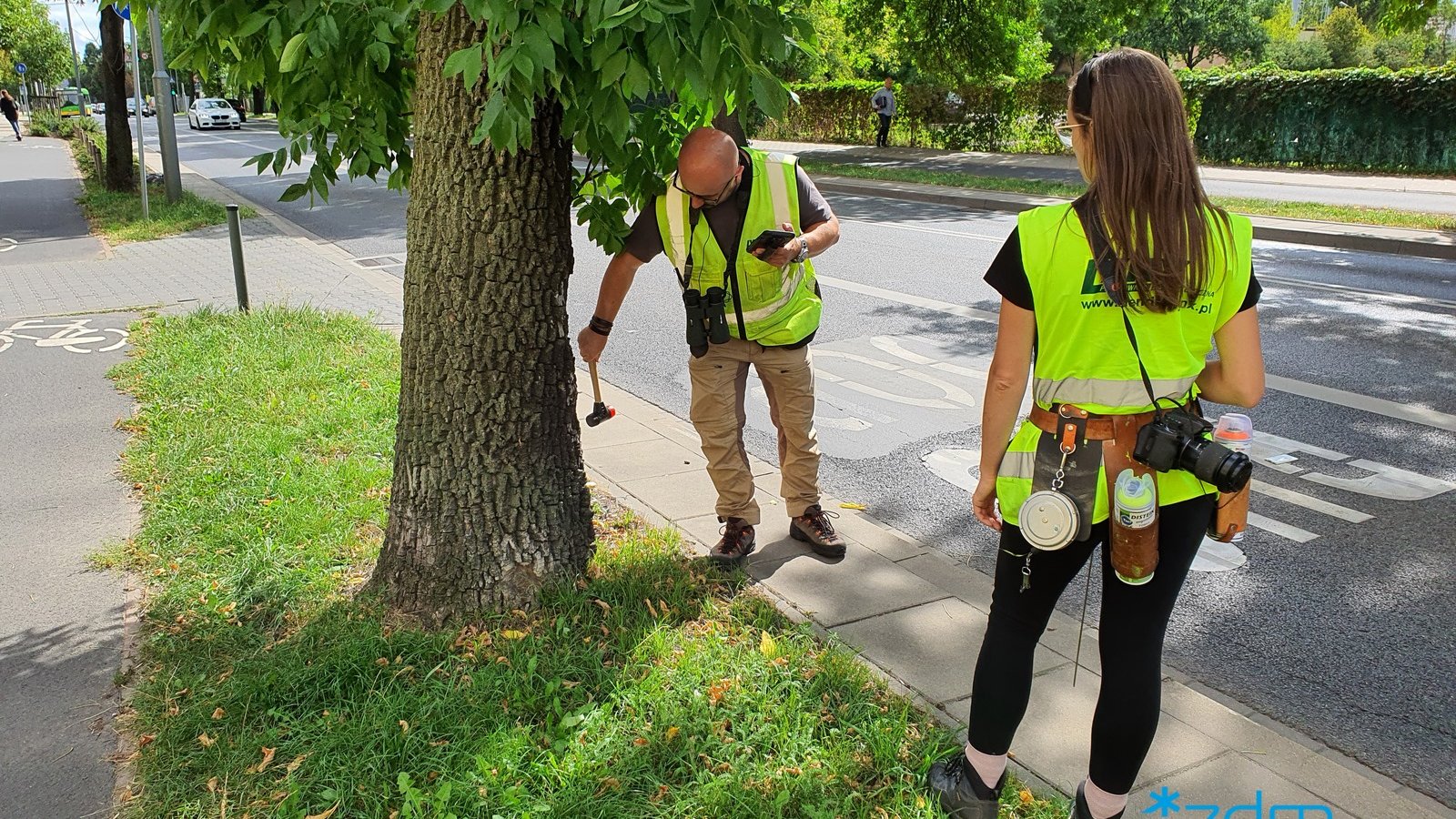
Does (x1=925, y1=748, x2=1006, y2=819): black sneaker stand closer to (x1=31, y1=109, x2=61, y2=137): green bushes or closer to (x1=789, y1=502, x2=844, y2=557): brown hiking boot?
(x1=789, y1=502, x2=844, y2=557): brown hiking boot

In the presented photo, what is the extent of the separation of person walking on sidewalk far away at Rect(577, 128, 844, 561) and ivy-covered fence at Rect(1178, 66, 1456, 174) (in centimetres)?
2277

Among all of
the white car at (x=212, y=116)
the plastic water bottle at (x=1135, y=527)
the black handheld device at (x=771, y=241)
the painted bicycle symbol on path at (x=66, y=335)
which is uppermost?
the white car at (x=212, y=116)

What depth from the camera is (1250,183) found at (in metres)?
21.4

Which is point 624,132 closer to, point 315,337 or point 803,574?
point 803,574

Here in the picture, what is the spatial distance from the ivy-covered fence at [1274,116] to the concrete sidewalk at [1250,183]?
932 millimetres

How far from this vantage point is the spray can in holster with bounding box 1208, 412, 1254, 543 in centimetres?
249

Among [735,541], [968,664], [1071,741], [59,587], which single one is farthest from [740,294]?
[59,587]

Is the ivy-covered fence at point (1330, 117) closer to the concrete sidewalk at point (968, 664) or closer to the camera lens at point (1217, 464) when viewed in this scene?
the concrete sidewalk at point (968, 664)

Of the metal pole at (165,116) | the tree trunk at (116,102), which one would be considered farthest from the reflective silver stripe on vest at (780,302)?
the tree trunk at (116,102)

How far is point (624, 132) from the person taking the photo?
3094 mm

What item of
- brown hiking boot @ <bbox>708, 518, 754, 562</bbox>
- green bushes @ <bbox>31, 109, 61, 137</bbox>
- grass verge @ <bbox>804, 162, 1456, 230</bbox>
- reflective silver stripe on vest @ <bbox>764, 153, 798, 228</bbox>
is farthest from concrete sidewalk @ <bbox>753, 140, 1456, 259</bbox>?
green bushes @ <bbox>31, 109, 61, 137</bbox>

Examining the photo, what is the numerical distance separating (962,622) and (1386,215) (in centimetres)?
1422

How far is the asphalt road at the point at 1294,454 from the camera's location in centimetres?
373

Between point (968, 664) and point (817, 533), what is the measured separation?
41.9 inches
